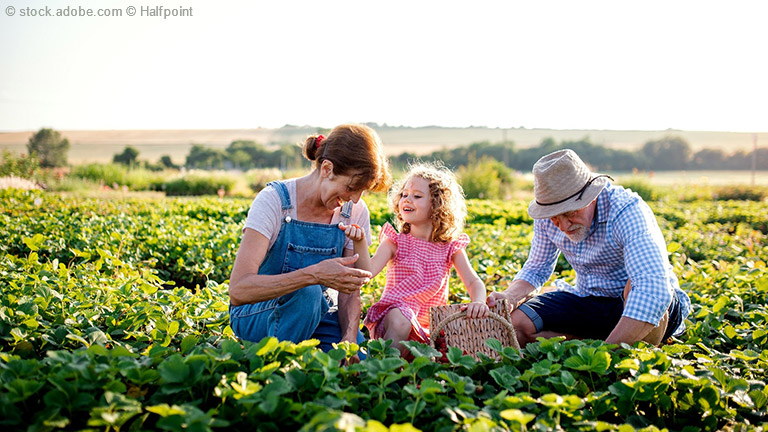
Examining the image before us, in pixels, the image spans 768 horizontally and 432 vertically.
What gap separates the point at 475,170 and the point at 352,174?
12.5 metres

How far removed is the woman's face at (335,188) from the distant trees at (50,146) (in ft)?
84.2

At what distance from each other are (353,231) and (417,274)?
0.70m

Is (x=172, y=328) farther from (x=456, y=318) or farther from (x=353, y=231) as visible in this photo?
(x=456, y=318)

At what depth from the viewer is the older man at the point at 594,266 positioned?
8.37 feet

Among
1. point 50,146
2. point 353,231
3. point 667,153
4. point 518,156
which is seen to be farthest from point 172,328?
point 667,153

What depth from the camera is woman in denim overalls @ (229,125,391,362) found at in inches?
99.3

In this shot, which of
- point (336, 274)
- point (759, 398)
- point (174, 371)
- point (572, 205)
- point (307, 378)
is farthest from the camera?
point (572, 205)

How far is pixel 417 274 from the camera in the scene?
3342 millimetres

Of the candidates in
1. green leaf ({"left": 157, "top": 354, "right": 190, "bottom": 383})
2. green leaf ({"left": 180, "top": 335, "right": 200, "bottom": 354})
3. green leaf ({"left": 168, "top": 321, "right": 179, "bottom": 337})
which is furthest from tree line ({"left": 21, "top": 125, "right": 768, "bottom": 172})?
green leaf ({"left": 157, "top": 354, "right": 190, "bottom": 383})

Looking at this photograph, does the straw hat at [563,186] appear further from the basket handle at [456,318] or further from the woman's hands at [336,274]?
the woman's hands at [336,274]

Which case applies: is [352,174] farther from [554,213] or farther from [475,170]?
[475,170]

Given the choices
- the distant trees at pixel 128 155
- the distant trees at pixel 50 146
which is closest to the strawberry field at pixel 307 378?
the distant trees at pixel 50 146

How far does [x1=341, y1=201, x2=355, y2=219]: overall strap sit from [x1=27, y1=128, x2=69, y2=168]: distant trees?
25.5 meters

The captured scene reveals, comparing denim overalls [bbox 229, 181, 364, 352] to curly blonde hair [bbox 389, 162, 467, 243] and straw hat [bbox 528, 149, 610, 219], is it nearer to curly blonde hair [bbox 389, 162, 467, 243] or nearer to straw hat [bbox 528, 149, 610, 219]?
curly blonde hair [bbox 389, 162, 467, 243]
